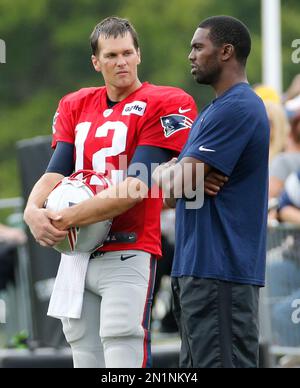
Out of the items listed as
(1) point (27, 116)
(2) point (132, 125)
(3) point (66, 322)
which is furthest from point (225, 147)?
(1) point (27, 116)

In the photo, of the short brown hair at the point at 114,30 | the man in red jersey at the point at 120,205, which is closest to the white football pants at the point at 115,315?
the man in red jersey at the point at 120,205

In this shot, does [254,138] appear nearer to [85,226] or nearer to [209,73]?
[209,73]

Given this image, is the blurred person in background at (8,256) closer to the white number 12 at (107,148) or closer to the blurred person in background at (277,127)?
the blurred person in background at (277,127)

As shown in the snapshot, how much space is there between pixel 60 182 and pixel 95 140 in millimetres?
284

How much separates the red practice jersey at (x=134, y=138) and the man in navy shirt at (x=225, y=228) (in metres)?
0.34

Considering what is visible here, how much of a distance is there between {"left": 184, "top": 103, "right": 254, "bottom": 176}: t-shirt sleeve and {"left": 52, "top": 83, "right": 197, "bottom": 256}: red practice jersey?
478mm

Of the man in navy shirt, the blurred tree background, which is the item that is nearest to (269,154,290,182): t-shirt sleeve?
the man in navy shirt

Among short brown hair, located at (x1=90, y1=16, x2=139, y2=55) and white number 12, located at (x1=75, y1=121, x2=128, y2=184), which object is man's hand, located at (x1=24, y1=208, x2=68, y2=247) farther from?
short brown hair, located at (x1=90, y1=16, x2=139, y2=55)

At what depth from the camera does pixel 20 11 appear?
24500 mm

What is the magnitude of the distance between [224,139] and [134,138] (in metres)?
0.70

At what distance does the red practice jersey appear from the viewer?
20.3 feet

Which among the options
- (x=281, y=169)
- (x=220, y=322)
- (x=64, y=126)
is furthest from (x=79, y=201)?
(x=281, y=169)

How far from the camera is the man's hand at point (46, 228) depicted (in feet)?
20.0

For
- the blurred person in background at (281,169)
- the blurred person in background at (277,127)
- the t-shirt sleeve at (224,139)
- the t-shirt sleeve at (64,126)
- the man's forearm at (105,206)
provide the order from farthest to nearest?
the blurred person in background at (277,127) → the blurred person in background at (281,169) → the t-shirt sleeve at (64,126) → the man's forearm at (105,206) → the t-shirt sleeve at (224,139)
